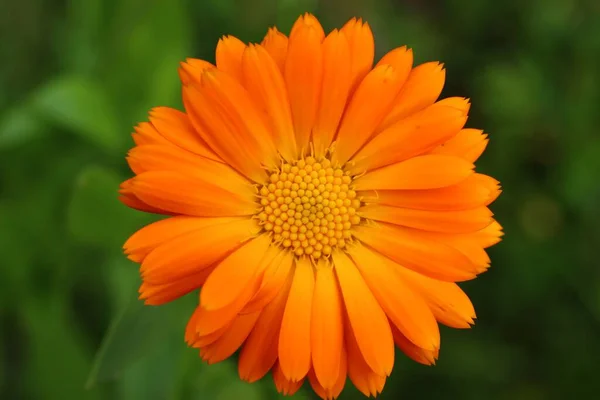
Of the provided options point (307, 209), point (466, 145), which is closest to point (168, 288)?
point (307, 209)

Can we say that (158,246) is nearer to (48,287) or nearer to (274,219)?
(274,219)

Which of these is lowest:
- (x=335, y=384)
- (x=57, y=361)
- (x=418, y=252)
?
(x=57, y=361)

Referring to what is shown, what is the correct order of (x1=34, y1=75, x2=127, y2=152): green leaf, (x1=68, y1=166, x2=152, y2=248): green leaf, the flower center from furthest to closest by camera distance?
1. (x1=34, y1=75, x2=127, y2=152): green leaf
2. (x1=68, y1=166, x2=152, y2=248): green leaf
3. the flower center

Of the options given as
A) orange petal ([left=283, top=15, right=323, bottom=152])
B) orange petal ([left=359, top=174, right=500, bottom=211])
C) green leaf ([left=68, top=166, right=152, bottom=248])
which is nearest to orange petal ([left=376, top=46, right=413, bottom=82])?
orange petal ([left=283, top=15, right=323, bottom=152])

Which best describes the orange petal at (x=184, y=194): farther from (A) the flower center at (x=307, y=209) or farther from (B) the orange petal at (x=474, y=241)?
(B) the orange petal at (x=474, y=241)

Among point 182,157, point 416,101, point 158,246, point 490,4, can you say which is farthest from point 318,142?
point 490,4

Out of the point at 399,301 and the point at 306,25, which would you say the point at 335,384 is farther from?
the point at 306,25

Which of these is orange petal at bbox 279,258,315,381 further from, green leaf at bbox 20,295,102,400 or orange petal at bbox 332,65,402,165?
green leaf at bbox 20,295,102,400
